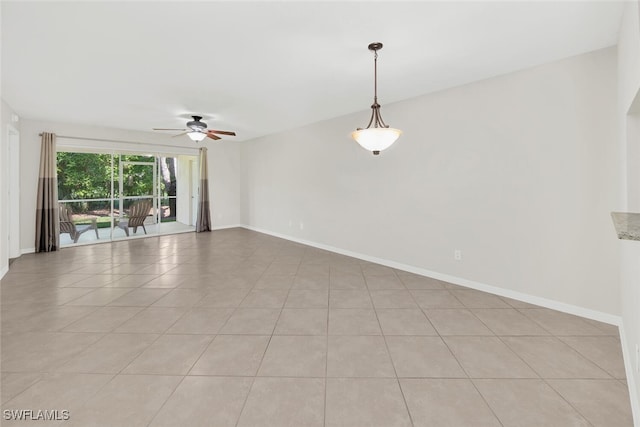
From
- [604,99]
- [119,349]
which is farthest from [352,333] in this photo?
[604,99]

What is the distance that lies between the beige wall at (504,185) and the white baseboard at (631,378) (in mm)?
512

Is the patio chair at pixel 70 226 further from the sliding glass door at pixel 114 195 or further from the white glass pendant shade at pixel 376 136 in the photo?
the white glass pendant shade at pixel 376 136

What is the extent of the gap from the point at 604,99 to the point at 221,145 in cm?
804

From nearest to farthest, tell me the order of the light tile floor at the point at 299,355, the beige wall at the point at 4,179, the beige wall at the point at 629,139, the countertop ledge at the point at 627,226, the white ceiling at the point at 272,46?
the countertop ledge at the point at 627,226 → the light tile floor at the point at 299,355 → the beige wall at the point at 629,139 → the white ceiling at the point at 272,46 → the beige wall at the point at 4,179

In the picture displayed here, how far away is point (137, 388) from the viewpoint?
73.3 inches

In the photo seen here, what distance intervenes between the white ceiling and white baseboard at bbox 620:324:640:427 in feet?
8.63

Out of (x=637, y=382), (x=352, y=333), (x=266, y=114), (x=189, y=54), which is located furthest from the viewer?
(x=266, y=114)

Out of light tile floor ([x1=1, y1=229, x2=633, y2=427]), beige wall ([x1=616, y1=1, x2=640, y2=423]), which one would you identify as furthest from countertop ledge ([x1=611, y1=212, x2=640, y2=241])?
light tile floor ([x1=1, y1=229, x2=633, y2=427])

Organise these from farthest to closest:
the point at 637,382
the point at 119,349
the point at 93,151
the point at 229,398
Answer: the point at 93,151, the point at 119,349, the point at 229,398, the point at 637,382

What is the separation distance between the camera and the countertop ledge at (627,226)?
3.72 feet

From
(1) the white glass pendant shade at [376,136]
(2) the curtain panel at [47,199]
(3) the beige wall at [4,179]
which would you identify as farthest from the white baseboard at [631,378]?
(2) the curtain panel at [47,199]

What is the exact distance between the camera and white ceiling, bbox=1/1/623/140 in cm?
219

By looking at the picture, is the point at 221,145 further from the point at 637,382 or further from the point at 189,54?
the point at 637,382

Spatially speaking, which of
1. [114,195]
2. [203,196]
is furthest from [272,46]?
[114,195]
